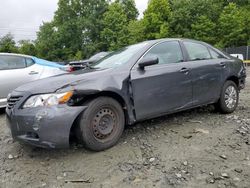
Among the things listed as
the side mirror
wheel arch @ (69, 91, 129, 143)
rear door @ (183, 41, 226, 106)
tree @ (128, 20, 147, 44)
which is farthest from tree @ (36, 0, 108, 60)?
wheel arch @ (69, 91, 129, 143)

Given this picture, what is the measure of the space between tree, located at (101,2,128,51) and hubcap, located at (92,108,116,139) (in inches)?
1656

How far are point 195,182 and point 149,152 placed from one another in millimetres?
923

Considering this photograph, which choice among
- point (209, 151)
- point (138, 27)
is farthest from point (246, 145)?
point (138, 27)

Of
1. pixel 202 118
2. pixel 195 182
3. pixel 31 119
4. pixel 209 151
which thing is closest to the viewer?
pixel 195 182

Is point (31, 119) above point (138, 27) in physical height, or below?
below

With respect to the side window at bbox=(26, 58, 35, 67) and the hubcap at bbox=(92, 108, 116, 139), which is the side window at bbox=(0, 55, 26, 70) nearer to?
the side window at bbox=(26, 58, 35, 67)

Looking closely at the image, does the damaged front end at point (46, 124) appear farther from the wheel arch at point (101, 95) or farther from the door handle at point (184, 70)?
the door handle at point (184, 70)

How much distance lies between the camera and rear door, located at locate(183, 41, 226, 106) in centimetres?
531

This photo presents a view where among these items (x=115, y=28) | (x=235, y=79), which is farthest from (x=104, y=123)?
(x=115, y=28)

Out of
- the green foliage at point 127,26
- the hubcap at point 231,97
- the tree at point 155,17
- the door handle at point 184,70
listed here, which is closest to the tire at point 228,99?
the hubcap at point 231,97

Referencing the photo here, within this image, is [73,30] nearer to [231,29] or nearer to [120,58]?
[231,29]

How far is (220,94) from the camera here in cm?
578

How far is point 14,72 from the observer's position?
23.4 feet

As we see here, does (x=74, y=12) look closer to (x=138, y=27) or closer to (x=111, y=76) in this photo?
(x=138, y=27)
